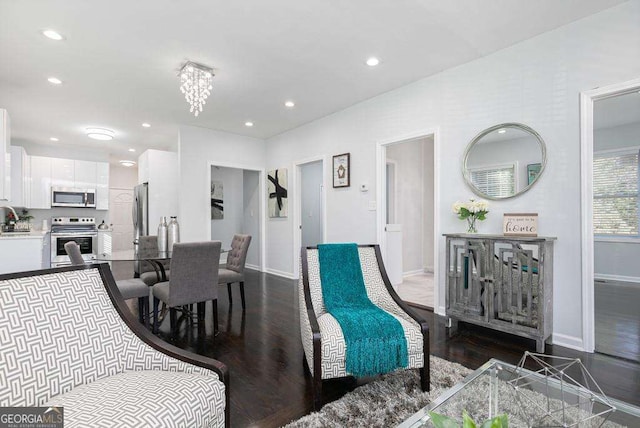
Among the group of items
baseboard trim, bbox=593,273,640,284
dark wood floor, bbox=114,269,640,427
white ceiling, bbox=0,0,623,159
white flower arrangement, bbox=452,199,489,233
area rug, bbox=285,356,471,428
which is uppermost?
white ceiling, bbox=0,0,623,159

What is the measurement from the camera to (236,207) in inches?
289

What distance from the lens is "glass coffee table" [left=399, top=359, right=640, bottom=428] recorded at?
1.18 m

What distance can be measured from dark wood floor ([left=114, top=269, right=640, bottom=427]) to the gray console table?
211 millimetres

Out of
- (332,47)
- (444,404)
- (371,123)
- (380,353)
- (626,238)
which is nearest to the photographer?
(444,404)

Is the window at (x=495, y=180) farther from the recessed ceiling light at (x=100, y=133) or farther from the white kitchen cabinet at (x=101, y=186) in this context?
the white kitchen cabinet at (x=101, y=186)

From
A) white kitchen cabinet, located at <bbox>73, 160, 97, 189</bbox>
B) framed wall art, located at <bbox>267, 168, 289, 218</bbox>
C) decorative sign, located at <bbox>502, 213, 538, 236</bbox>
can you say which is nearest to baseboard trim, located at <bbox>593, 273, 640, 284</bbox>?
decorative sign, located at <bbox>502, 213, 538, 236</bbox>

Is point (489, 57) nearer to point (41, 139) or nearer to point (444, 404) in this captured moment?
point (444, 404)

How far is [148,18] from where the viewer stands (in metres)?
2.45

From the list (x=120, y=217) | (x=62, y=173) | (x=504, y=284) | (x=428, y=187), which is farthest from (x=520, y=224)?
(x=120, y=217)

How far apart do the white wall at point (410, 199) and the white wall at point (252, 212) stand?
2.76 meters

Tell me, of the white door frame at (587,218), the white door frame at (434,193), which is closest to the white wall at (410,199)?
the white door frame at (434,193)

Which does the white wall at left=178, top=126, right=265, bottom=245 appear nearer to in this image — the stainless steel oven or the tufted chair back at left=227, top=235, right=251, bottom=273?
the tufted chair back at left=227, top=235, right=251, bottom=273

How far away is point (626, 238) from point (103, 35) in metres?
7.28

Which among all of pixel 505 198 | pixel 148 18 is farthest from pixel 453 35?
pixel 148 18
